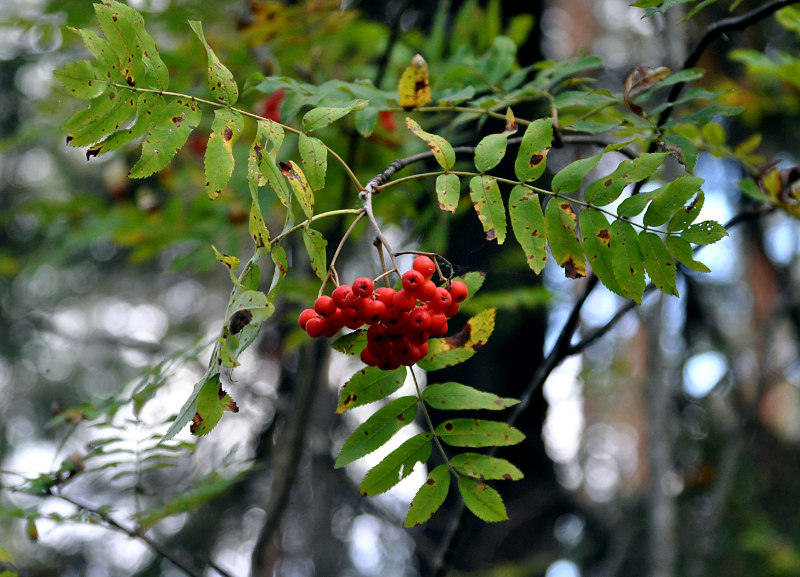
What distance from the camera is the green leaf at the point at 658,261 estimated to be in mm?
1217

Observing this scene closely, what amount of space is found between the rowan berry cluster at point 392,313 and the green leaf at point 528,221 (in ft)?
0.57

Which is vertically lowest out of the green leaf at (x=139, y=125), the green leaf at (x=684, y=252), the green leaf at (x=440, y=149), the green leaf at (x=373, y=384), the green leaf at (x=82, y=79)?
the green leaf at (x=373, y=384)

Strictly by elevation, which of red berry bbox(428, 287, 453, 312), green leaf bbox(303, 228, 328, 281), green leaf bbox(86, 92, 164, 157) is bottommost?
red berry bbox(428, 287, 453, 312)

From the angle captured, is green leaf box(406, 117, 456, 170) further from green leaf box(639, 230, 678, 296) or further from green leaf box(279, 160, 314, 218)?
green leaf box(639, 230, 678, 296)

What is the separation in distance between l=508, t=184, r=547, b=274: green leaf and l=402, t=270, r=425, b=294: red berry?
0.22m

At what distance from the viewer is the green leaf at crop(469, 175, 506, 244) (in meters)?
1.20

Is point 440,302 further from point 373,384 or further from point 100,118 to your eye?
point 100,118

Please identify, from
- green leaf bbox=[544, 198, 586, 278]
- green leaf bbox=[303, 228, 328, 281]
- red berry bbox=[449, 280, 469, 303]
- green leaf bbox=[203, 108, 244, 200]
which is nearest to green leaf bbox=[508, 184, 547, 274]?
green leaf bbox=[544, 198, 586, 278]

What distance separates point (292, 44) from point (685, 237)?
1816mm

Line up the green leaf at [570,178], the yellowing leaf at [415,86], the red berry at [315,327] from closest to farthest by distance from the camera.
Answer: the red berry at [315,327], the green leaf at [570,178], the yellowing leaf at [415,86]

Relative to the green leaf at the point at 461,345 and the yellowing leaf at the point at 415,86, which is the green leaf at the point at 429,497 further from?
A: the yellowing leaf at the point at 415,86

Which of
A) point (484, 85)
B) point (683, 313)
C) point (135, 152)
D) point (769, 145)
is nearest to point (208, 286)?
point (135, 152)

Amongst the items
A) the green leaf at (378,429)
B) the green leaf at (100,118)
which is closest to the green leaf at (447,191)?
the green leaf at (378,429)

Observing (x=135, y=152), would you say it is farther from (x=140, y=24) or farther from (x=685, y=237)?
(x=685, y=237)
